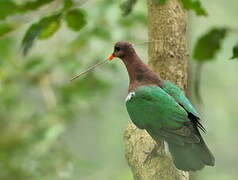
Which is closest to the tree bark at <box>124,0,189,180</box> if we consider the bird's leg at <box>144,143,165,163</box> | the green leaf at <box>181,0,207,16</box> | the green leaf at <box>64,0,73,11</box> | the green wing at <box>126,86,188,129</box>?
the bird's leg at <box>144,143,165,163</box>

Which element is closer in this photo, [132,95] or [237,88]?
[132,95]

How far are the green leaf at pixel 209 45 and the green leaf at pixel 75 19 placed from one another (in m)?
0.58

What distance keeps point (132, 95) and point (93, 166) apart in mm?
2139

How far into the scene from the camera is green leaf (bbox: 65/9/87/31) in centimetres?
167

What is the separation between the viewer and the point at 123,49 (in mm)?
3566

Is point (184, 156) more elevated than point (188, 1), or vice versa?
point (188, 1)

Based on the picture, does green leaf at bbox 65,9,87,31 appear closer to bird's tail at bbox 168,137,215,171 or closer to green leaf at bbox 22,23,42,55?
green leaf at bbox 22,23,42,55

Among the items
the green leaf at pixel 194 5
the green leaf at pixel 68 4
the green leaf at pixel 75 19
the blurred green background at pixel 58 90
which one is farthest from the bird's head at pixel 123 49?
the green leaf at pixel 194 5

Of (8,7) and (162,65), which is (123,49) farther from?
(8,7)

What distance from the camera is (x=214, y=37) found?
1.17 m

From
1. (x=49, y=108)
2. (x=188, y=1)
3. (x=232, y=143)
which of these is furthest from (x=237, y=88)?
(x=188, y=1)

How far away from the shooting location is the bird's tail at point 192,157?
10.0 feet

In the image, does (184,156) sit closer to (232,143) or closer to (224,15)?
(224,15)

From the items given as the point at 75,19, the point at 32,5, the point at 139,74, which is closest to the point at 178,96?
the point at 139,74
